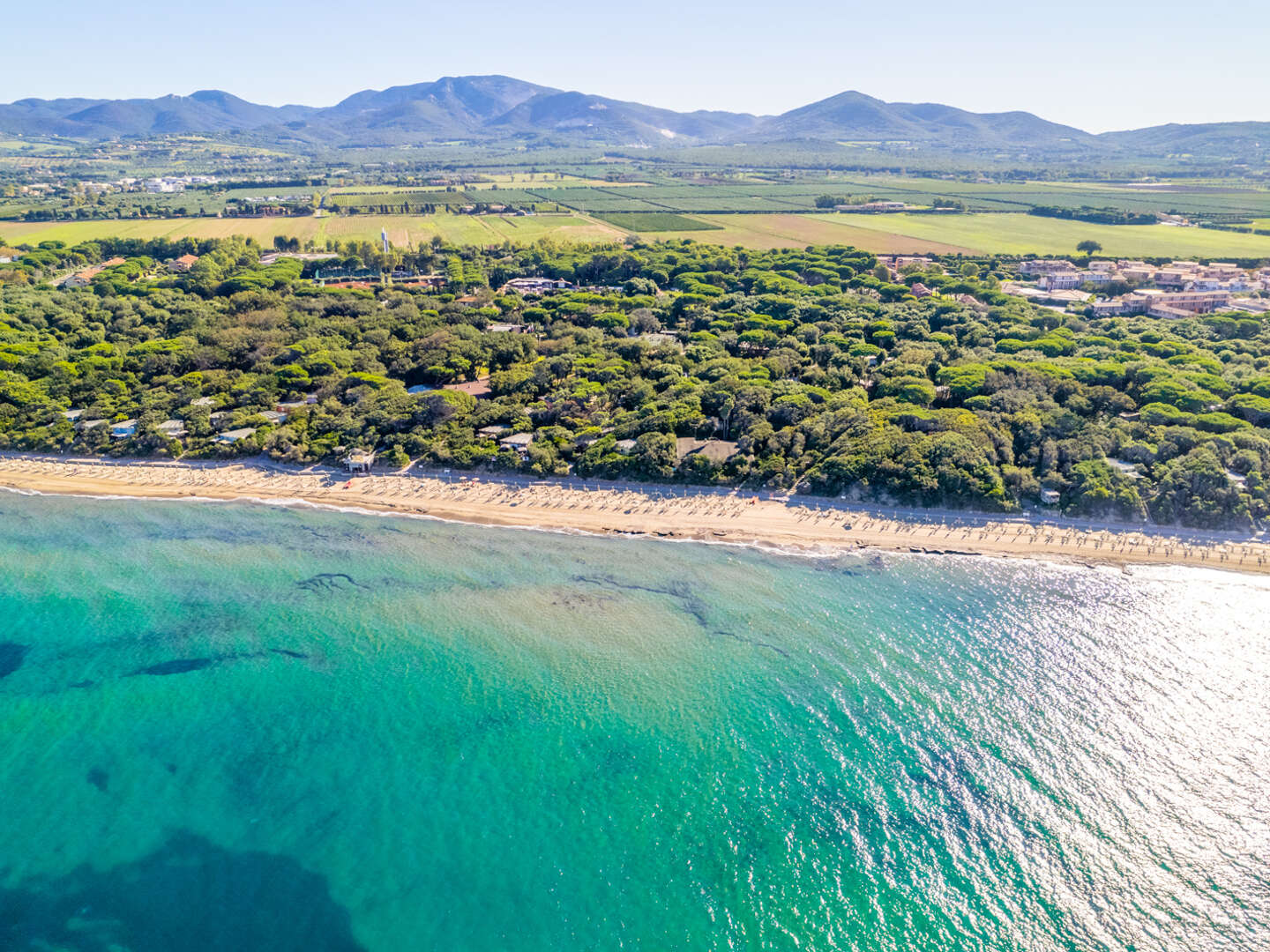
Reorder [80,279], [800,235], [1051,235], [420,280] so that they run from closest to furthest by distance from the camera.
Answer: [80,279]
[420,280]
[1051,235]
[800,235]

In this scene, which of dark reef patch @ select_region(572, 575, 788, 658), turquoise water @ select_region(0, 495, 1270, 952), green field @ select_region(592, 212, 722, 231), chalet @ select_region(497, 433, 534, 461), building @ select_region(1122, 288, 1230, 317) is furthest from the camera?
green field @ select_region(592, 212, 722, 231)

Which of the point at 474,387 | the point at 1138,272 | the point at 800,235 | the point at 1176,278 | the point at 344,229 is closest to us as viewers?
the point at 474,387

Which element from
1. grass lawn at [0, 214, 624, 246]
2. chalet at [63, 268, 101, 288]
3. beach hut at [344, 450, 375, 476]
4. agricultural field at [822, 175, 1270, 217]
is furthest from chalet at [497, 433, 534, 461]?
agricultural field at [822, 175, 1270, 217]

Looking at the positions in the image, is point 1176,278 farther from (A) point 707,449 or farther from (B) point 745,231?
(A) point 707,449

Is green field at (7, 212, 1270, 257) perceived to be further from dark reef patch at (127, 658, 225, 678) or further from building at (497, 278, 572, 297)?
dark reef patch at (127, 658, 225, 678)

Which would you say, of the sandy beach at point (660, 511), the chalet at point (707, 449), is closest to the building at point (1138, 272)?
the sandy beach at point (660, 511)

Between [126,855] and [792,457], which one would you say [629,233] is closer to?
[792,457]

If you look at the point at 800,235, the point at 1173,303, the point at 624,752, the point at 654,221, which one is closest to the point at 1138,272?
the point at 1173,303
